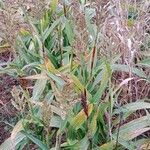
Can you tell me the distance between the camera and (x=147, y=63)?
7.97 ft

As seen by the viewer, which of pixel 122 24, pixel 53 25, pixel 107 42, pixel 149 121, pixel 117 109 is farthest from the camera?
pixel 53 25

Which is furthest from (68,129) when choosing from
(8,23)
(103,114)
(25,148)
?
(8,23)

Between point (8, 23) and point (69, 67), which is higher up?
point (8, 23)

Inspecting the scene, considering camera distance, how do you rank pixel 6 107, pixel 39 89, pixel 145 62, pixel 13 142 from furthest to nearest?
pixel 6 107
pixel 145 62
pixel 39 89
pixel 13 142

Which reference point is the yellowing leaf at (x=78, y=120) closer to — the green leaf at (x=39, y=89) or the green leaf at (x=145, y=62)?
the green leaf at (x=39, y=89)

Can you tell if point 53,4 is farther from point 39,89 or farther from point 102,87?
point 102,87

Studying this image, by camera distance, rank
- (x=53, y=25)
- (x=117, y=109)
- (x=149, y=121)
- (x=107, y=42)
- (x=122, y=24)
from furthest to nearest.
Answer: (x=53, y=25) → (x=122, y=24) → (x=117, y=109) → (x=149, y=121) → (x=107, y=42)

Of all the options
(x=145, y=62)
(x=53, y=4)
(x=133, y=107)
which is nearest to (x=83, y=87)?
(x=133, y=107)

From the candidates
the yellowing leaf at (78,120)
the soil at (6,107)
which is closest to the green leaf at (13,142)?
the soil at (6,107)

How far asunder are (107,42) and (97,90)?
0.40 m

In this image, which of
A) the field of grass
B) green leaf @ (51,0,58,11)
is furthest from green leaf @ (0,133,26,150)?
green leaf @ (51,0,58,11)

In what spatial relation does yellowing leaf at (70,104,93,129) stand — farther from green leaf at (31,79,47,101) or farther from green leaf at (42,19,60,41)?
green leaf at (42,19,60,41)

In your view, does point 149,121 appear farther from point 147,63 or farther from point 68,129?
point 147,63

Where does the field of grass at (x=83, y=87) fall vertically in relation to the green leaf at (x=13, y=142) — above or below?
above
